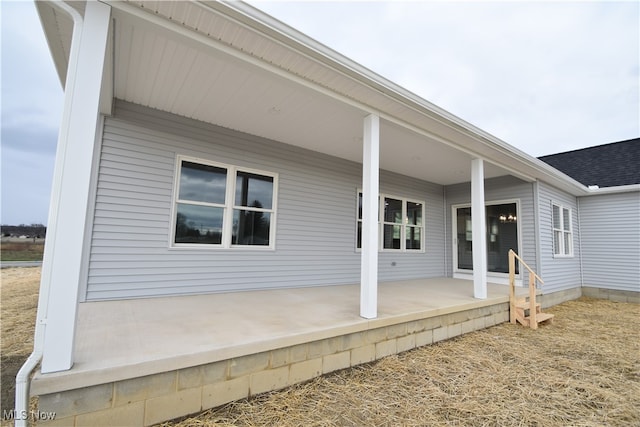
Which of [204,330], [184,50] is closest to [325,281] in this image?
[204,330]

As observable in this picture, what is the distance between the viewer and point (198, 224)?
4184 millimetres

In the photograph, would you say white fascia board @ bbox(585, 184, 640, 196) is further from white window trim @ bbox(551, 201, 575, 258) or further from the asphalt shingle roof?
the asphalt shingle roof

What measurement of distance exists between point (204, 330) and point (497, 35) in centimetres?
1174

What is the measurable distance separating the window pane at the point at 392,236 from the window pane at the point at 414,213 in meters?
0.43

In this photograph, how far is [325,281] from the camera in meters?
5.34

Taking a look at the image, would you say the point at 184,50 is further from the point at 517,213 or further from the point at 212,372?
the point at 517,213

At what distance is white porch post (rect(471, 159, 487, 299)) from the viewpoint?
15.1 ft

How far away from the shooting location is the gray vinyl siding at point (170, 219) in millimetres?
3574

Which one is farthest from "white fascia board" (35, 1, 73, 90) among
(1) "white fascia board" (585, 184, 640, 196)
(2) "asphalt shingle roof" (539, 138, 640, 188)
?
(2) "asphalt shingle roof" (539, 138, 640, 188)

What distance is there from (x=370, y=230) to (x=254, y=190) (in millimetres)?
2328

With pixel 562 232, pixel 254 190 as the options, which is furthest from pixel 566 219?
pixel 254 190

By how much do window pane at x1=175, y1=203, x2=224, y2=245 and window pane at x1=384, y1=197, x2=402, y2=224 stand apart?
3.72 meters

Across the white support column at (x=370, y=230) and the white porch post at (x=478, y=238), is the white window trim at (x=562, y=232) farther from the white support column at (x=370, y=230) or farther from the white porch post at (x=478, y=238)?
the white support column at (x=370, y=230)

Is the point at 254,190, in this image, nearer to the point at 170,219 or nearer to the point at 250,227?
the point at 250,227
